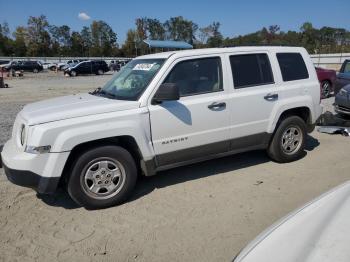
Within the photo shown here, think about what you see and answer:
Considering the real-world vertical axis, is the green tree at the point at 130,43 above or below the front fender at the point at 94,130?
above

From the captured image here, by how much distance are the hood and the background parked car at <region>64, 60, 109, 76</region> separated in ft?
119

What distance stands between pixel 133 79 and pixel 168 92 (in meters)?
0.86

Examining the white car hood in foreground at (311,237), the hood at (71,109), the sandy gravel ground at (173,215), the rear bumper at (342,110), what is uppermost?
the hood at (71,109)

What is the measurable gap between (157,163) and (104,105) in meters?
1.01

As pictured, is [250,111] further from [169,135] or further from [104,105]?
[104,105]

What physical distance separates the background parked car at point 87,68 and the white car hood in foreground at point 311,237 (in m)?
39.2

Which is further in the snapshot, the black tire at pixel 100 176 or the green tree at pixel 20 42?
the green tree at pixel 20 42

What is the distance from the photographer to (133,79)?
16.3 ft

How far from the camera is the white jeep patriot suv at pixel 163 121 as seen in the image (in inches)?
159

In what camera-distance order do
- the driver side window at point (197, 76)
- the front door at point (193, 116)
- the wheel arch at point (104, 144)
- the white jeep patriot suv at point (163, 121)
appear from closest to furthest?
1. the white jeep patriot suv at point (163, 121)
2. the wheel arch at point (104, 144)
3. the front door at point (193, 116)
4. the driver side window at point (197, 76)

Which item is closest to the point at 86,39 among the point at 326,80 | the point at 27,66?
the point at 27,66

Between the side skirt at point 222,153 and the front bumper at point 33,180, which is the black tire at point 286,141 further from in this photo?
the front bumper at point 33,180

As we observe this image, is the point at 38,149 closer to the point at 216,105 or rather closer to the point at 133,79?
the point at 133,79

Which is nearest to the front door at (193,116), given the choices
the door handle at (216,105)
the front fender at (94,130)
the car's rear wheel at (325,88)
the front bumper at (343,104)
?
the door handle at (216,105)
